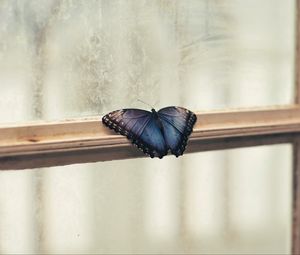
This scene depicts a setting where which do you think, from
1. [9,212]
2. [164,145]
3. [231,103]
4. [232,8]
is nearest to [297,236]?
[231,103]

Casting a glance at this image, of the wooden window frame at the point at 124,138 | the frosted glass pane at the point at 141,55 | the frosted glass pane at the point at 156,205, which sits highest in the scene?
the frosted glass pane at the point at 141,55

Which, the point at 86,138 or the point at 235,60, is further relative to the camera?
the point at 235,60

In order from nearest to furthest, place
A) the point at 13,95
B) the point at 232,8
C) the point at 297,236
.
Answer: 1. the point at 13,95
2. the point at 232,8
3. the point at 297,236

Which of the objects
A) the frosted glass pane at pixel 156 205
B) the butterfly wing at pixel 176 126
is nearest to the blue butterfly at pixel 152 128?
the butterfly wing at pixel 176 126

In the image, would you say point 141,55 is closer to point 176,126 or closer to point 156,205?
point 176,126

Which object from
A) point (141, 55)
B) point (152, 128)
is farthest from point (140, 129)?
point (141, 55)

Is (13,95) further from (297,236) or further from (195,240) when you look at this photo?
(297,236)

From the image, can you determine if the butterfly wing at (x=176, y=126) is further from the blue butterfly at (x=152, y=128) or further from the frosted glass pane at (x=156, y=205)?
the frosted glass pane at (x=156, y=205)
